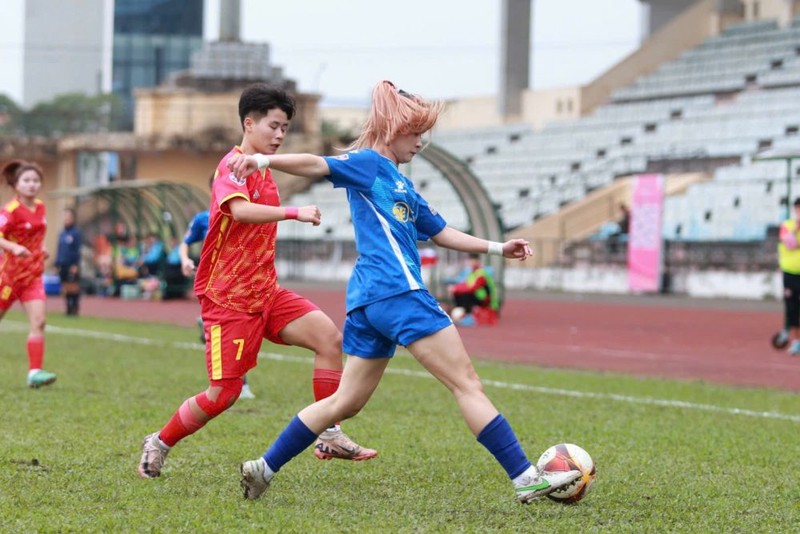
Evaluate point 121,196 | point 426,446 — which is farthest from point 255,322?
point 121,196

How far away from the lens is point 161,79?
102 metres

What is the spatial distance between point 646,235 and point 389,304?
80.6ft

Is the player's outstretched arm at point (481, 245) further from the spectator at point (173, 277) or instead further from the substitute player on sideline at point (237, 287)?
the spectator at point (173, 277)

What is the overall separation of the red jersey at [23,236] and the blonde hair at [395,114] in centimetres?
566

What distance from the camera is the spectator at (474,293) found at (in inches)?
842

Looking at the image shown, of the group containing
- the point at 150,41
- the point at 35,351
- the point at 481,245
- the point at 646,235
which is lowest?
the point at 35,351

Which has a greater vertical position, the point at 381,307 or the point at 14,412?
the point at 381,307

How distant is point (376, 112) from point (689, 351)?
11.9 metres

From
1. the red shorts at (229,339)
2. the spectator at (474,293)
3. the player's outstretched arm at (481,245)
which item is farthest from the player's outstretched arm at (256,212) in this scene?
the spectator at (474,293)

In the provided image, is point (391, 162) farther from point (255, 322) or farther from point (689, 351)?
point (689, 351)

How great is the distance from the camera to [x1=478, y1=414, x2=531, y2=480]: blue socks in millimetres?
5504

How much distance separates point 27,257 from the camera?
10.4 meters

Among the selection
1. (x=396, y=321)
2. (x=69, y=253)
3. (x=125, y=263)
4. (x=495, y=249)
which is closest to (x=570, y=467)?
(x=396, y=321)

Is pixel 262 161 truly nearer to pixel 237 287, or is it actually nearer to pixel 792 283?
pixel 237 287
